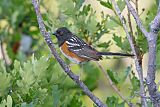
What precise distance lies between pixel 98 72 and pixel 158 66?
138 centimetres

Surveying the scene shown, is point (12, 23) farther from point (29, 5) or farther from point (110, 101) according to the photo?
point (110, 101)

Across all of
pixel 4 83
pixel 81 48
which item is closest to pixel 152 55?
pixel 4 83

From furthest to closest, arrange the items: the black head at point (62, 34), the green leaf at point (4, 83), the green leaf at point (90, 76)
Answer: the green leaf at point (90, 76), the black head at point (62, 34), the green leaf at point (4, 83)

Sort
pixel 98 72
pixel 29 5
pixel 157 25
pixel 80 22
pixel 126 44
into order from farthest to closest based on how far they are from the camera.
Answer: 1. pixel 29 5
2. pixel 98 72
3. pixel 80 22
4. pixel 126 44
5. pixel 157 25

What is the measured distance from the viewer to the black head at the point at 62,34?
12.5 feet

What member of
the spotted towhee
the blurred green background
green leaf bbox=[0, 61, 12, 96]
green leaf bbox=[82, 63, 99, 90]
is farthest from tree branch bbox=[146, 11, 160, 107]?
green leaf bbox=[82, 63, 99, 90]

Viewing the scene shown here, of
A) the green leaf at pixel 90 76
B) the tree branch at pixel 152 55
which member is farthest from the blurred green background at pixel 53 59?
the tree branch at pixel 152 55

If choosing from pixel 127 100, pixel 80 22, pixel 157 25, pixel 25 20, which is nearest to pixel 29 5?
pixel 25 20

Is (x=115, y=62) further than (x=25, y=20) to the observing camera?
Yes

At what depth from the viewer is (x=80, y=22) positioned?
354 centimetres

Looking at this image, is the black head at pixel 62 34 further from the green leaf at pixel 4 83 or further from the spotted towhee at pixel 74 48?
the green leaf at pixel 4 83

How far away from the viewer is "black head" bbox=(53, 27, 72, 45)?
3807 millimetres

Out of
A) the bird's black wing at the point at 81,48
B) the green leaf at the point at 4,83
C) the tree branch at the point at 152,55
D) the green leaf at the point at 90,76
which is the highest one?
the tree branch at the point at 152,55

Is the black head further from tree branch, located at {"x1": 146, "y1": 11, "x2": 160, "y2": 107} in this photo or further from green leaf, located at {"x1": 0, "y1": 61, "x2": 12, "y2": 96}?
tree branch, located at {"x1": 146, "y1": 11, "x2": 160, "y2": 107}
